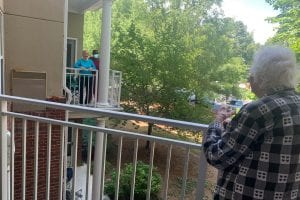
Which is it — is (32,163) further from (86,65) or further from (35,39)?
(86,65)

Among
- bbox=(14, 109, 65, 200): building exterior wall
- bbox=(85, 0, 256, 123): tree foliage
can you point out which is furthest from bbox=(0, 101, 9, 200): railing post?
bbox=(85, 0, 256, 123): tree foliage

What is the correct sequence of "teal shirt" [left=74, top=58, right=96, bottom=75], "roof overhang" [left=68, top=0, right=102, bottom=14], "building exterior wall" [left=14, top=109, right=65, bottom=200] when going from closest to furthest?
1. "building exterior wall" [left=14, top=109, right=65, bottom=200]
2. "teal shirt" [left=74, top=58, right=96, bottom=75]
3. "roof overhang" [left=68, top=0, right=102, bottom=14]

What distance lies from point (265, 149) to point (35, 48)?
5589mm

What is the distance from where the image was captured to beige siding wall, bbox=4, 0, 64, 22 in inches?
225

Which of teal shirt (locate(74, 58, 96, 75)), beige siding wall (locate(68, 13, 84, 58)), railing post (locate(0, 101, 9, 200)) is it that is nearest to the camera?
railing post (locate(0, 101, 9, 200))

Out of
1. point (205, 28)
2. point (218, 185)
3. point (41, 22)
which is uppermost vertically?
point (205, 28)

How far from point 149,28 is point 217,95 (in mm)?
3701

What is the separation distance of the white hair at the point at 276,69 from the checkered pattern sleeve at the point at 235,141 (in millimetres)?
152

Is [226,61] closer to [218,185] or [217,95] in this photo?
[217,95]

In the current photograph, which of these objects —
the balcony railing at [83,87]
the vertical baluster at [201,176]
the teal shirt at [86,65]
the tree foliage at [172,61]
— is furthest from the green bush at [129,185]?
the tree foliage at [172,61]

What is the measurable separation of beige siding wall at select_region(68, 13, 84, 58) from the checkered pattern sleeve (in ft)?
32.4

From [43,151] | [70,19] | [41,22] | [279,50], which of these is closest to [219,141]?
[279,50]

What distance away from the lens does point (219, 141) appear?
138 centimetres

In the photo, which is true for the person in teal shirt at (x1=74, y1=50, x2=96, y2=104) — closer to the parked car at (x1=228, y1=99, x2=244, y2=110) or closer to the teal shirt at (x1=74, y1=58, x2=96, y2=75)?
the teal shirt at (x1=74, y1=58, x2=96, y2=75)
